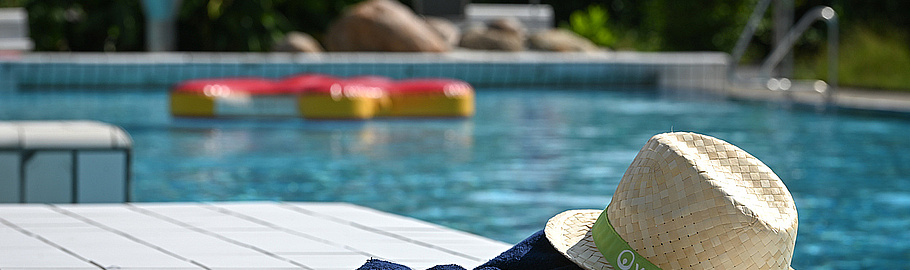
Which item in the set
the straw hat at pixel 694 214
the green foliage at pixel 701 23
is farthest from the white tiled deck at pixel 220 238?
the green foliage at pixel 701 23

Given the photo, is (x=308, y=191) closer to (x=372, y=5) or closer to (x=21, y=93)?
(x=21, y=93)

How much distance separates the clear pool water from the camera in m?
5.75

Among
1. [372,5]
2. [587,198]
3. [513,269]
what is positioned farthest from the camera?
[372,5]

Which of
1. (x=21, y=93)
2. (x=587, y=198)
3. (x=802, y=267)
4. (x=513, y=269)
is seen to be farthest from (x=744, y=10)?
(x=513, y=269)

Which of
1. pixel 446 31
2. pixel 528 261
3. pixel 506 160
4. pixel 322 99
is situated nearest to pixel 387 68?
pixel 446 31

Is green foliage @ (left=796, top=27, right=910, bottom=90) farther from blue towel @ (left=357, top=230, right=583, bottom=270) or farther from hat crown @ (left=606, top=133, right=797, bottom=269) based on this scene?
hat crown @ (left=606, top=133, right=797, bottom=269)

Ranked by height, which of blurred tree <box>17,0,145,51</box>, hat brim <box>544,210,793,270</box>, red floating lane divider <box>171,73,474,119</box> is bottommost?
blurred tree <box>17,0,145,51</box>

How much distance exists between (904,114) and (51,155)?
8.46 metres

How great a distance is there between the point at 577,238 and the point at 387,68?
39.6 feet

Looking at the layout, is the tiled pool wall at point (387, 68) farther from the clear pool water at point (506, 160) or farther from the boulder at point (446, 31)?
the boulder at point (446, 31)

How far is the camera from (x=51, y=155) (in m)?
4.68

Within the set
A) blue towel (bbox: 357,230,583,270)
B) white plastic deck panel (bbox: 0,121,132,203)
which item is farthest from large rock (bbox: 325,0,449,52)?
blue towel (bbox: 357,230,583,270)

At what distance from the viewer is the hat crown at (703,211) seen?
2135mm

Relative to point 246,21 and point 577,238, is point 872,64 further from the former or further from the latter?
point 577,238
